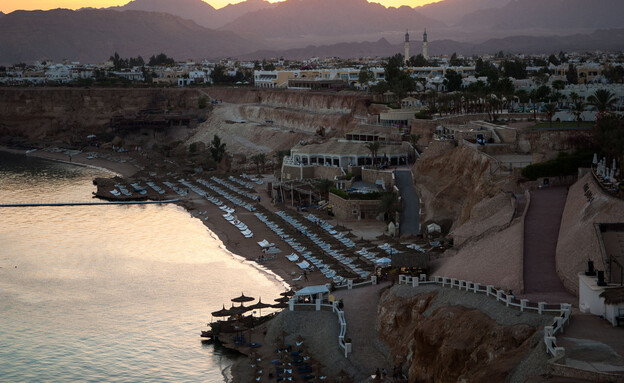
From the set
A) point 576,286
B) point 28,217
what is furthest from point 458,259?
point 28,217

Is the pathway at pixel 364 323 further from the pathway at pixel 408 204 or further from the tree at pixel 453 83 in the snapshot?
the tree at pixel 453 83

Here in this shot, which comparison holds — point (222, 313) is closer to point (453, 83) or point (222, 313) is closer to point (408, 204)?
point (408, 204)

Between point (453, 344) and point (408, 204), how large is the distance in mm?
27447

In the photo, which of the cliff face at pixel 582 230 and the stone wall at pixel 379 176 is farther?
the stone wall at pixel 379 176

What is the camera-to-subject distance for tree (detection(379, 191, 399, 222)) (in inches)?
1914

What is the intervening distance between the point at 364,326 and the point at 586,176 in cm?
1358

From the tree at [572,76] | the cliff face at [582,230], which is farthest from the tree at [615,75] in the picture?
the cliff face at [582,230]

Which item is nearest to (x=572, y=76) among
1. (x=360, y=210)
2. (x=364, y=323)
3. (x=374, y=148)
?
(x=374, y=148)

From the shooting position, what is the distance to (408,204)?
50.5 meters

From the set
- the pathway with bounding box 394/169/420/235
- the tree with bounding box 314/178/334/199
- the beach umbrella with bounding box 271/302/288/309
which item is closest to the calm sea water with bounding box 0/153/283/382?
the beach umbrella with bounding box 271/302/288/309

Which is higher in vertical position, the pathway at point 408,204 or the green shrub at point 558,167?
the green shrub at point 558,167

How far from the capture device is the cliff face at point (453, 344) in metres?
21.6

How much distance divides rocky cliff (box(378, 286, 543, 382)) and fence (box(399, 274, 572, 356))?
1.01ft

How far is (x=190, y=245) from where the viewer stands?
49.8 m
